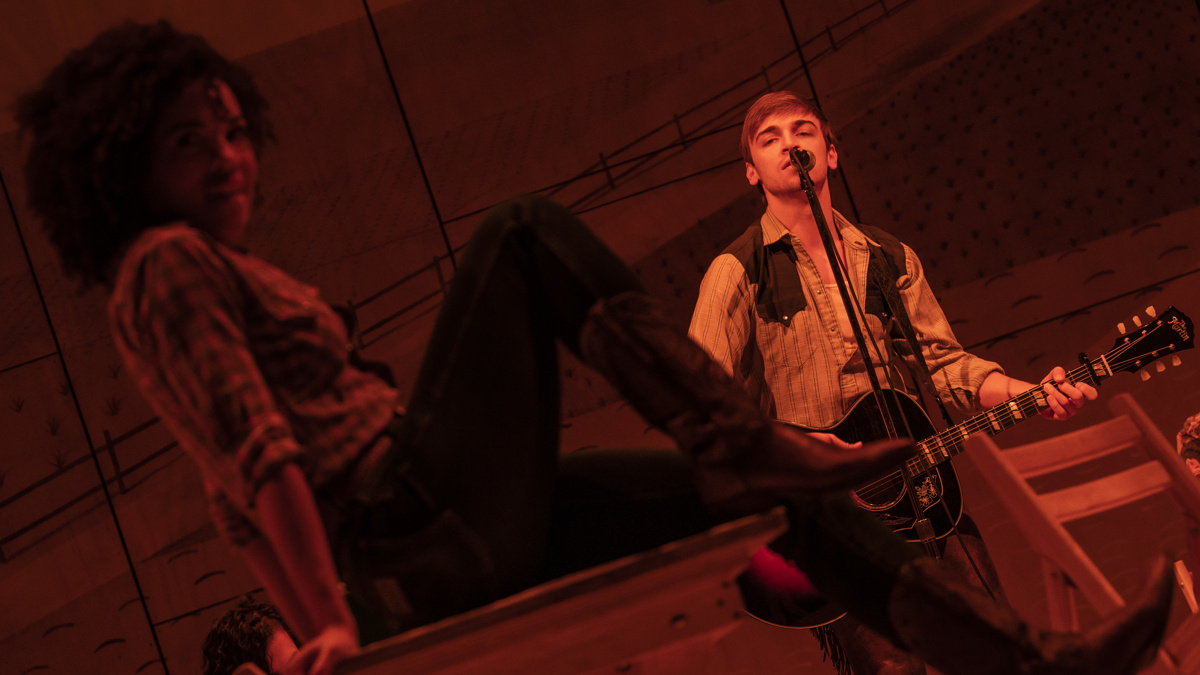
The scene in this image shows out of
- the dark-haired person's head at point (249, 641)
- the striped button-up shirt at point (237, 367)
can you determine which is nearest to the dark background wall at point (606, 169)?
the dark-haired person's head at point (249, 641)

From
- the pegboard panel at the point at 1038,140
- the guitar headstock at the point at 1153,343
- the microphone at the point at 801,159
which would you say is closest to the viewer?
the microphone at the point at 801,159

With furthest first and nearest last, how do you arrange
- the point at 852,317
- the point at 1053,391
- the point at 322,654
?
the point at 1053,391 < the point at 852,317 < the point at 322,654

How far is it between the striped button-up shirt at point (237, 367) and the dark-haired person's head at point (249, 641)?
1.46 metres

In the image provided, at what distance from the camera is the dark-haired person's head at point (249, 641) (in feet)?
7.22

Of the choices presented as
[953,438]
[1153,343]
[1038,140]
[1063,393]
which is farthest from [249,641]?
[1038,140]

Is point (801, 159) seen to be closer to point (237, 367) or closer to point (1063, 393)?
point (1063, 393)

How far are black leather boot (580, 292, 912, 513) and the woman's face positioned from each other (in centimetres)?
44

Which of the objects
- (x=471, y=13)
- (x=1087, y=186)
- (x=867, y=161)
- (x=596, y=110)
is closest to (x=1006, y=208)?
(x=1087, y=186)

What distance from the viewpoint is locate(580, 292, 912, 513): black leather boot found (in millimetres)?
874

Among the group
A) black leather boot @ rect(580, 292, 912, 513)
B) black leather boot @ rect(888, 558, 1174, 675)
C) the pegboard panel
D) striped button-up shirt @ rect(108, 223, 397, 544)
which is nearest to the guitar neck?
the pegboard panel

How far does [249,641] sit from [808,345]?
1.61 meters

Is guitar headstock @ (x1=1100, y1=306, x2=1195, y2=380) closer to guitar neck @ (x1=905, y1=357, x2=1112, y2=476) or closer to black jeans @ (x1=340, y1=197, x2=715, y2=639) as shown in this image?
guitar neck @ (x1=905, y1=357, x2=1112, y2=476)

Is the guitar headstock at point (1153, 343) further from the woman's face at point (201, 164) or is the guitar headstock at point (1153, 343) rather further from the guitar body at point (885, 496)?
the woman's face at point (201, 164)

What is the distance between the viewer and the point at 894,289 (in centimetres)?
217
